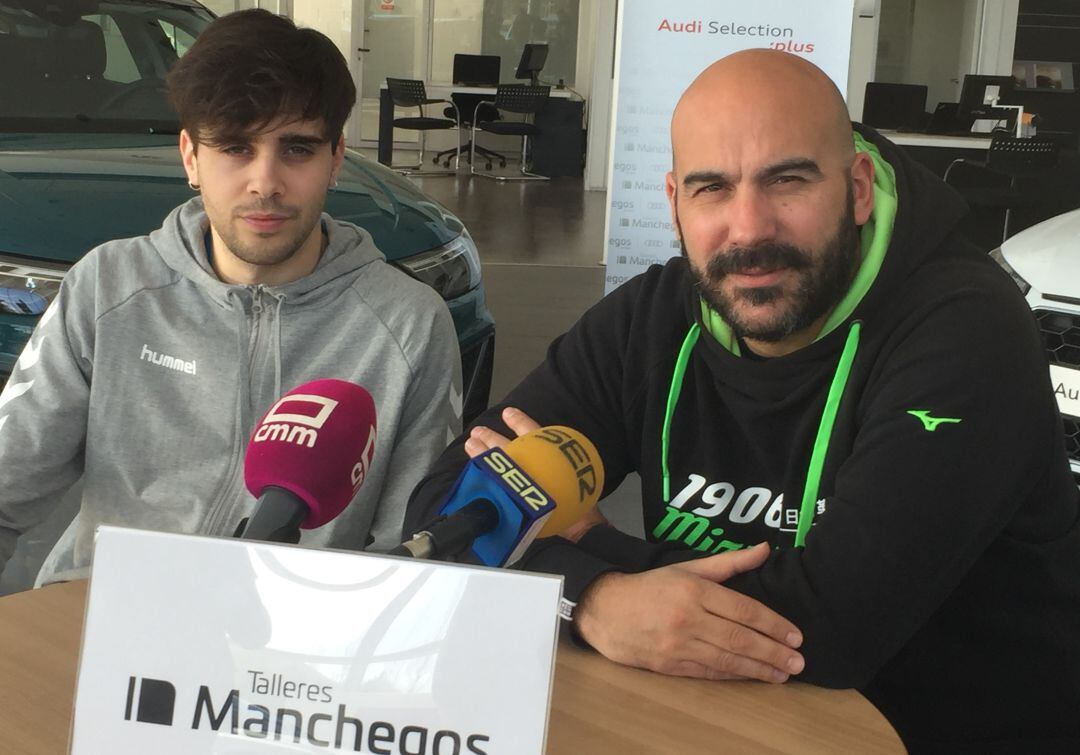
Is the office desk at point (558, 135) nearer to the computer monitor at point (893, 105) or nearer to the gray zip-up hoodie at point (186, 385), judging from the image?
the computer monitor at point (893, 105)

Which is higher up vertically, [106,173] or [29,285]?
[106,173]

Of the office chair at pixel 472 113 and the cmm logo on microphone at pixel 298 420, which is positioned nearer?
the cmm logo on microphone at pixel 298 420

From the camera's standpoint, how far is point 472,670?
770 millimetres

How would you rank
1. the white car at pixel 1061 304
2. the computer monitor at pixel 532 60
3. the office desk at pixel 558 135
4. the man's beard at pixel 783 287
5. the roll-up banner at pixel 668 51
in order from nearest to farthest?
the man's beard at pixel 783 287 → the white car at pixel 1061 304 → the roll-up banner at pixel 668 51 → the office desk at pixel 558 135 → the computer monitor at pixel 532 60

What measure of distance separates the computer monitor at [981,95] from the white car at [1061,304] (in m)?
7.48

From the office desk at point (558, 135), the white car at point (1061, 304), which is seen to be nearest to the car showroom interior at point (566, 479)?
the white car at point (1061, 304)

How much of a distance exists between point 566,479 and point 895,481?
0.42 m

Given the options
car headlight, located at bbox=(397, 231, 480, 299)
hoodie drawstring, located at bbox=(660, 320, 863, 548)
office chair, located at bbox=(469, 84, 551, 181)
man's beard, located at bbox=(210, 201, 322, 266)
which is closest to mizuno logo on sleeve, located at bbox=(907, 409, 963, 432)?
hoodie drawstring, located at bbox=(660, 320, 863, 548)

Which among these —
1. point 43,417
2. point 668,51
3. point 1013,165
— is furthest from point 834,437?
point 1013,165

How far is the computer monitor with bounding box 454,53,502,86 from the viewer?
15031 millimetres

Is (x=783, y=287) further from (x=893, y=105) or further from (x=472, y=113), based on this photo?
(x=472, y=113)

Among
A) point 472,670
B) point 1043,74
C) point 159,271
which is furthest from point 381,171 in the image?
point 1043,74

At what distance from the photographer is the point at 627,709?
1.12m

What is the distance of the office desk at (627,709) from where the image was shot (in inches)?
41.1
